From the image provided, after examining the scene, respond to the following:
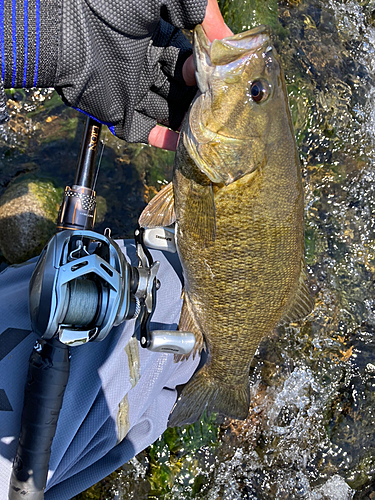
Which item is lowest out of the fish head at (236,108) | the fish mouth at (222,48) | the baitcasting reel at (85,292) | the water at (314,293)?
the water at (314,293)

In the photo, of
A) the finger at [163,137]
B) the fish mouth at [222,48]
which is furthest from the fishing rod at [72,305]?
the fish mouth at [222,48]

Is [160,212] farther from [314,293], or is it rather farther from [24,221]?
[314,293]

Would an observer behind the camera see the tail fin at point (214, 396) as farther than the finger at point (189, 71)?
Yes

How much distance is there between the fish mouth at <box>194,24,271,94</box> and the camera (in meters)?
1.85

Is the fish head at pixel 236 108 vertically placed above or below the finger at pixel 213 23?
below

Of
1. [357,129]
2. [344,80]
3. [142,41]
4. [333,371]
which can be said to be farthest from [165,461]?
[344,80]

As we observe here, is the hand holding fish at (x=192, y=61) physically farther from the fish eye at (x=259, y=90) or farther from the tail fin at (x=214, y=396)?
the tail fin at (x=214, y=396)

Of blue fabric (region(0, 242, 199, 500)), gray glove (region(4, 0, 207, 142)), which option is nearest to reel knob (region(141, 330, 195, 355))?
blue fabric (region(0, 242, 199, 500))

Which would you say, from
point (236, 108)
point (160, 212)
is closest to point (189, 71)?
point (236, 108)

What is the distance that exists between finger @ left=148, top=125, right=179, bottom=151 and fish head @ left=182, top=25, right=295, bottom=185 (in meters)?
0.57

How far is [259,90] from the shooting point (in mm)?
2047

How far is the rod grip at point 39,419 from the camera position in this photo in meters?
1.95

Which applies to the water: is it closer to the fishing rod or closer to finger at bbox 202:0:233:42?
the fishing rod

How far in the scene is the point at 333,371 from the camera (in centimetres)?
410
